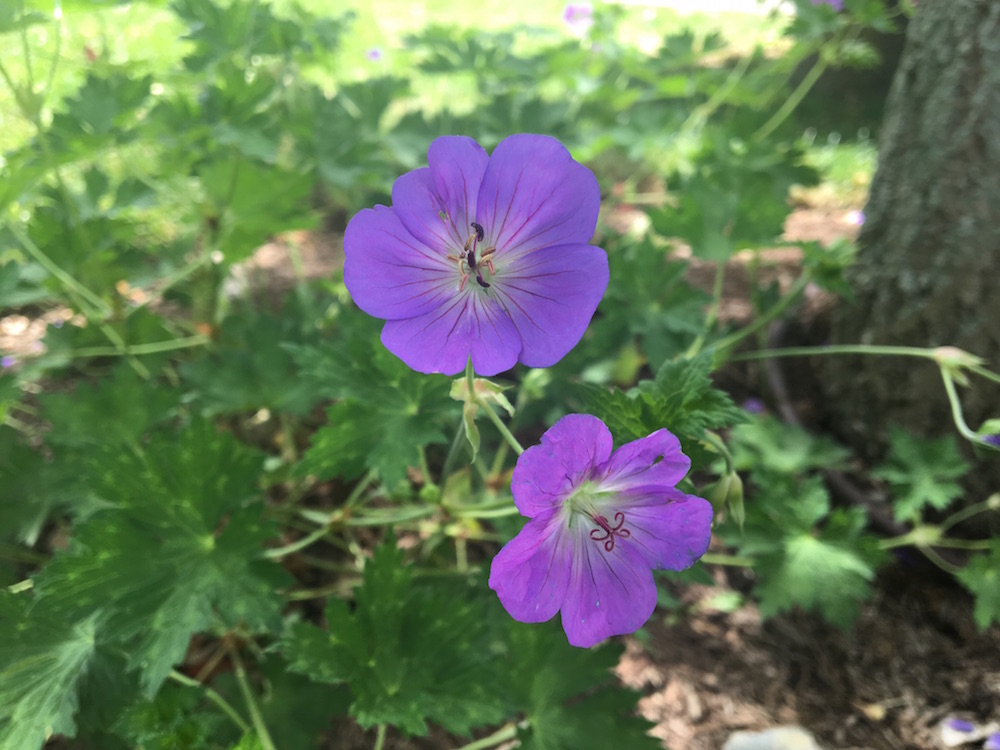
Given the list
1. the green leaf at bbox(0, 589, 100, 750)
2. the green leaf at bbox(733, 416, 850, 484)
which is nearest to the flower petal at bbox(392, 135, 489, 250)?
the green leaf at bbox(0, 589, 100, 750)

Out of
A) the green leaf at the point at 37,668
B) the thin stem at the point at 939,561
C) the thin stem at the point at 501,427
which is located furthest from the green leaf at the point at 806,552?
the green leaf at the point at 37,668

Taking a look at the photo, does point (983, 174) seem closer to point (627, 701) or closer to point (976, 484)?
point (976, 484)

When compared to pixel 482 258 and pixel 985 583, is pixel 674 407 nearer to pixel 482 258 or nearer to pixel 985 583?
pixel 482 258

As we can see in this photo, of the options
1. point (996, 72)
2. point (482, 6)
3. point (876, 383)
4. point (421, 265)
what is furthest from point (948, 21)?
point (482, 6)

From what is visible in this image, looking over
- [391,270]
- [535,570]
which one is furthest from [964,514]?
[391,270]

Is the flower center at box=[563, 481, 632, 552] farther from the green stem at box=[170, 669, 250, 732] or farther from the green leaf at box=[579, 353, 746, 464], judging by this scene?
→ the green stem at box=[170, 669, 250, 732]

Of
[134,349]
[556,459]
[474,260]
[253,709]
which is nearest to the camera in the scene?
[556,459]
